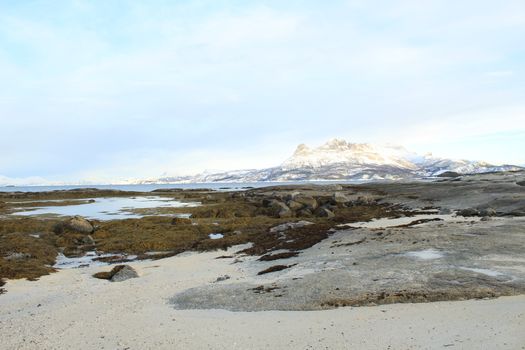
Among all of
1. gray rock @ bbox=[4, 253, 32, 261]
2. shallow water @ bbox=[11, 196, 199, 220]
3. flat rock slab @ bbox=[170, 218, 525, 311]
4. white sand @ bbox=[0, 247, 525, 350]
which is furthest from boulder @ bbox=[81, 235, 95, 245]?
shallow water @ bbox=[11, 196, 199, 220]

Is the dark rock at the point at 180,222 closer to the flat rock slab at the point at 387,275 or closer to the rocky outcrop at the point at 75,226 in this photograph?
the rocky outcrop at the point at 75,226

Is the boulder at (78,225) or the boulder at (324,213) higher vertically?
the boulder at (78,225)

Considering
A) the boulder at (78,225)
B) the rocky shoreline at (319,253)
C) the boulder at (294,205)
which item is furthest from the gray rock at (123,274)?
the boulder at (294,205)

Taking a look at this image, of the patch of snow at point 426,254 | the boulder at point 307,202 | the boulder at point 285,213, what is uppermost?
the boulder at point 307,202

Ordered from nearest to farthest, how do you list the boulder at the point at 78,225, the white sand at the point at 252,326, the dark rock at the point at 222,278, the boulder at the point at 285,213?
the white sand at the point at 252,326 < the dark rock at the point at 222,278 < the boulder at the point at 78,225 < the boulder at the point at 285,213

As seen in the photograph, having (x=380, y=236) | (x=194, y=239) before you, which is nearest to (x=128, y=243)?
(x=194, y=239)

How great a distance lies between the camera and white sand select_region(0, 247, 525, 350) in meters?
10.9

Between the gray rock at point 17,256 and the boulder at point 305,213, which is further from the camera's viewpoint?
the boulder at point 305,213

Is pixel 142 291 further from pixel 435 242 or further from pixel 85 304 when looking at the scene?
pixel 435 242

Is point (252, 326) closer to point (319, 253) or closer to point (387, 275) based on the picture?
point (387, 275)

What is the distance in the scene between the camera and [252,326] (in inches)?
503

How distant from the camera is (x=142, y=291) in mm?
18422

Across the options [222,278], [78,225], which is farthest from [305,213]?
[222,278]

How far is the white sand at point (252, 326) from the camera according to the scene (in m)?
10.9
